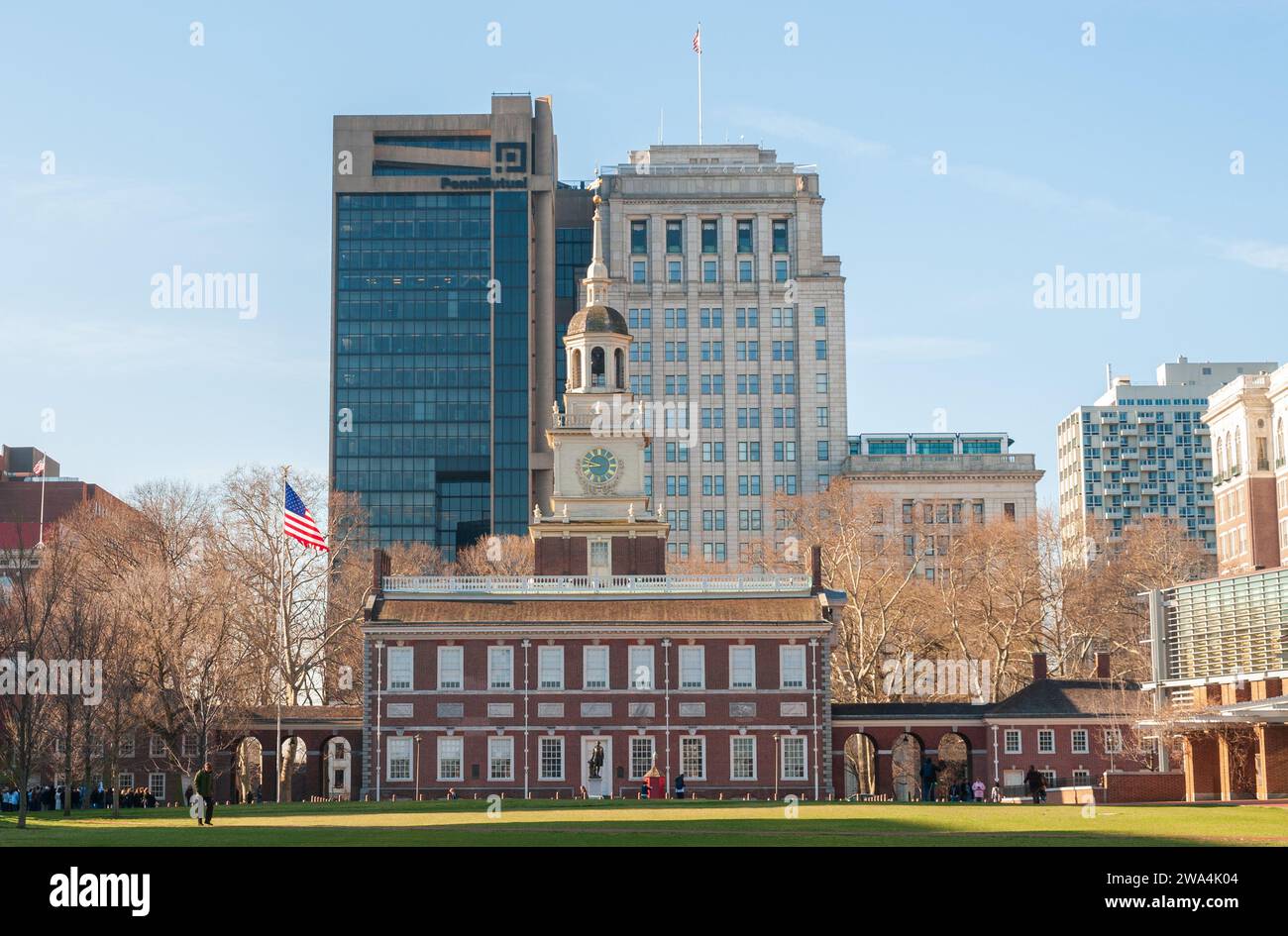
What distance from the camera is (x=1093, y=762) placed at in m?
81.5

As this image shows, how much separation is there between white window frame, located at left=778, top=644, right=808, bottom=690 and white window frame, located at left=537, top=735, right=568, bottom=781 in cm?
952

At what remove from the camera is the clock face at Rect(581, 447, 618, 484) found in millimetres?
86625

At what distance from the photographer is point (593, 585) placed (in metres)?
82.7

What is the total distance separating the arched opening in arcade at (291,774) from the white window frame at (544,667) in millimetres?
12091

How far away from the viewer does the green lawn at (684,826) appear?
3831 cm

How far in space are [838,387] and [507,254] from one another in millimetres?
33521

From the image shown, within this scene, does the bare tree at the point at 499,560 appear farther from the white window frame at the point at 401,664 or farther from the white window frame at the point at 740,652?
the white window frame at the point at 740,652

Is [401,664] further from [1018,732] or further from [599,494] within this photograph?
[1018,732]

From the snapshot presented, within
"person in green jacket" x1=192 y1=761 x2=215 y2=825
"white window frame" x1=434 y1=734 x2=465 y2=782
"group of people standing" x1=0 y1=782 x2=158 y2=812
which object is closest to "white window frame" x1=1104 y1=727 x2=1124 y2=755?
"white window frame" x1=434 y1=734 x2=465 y2=782
